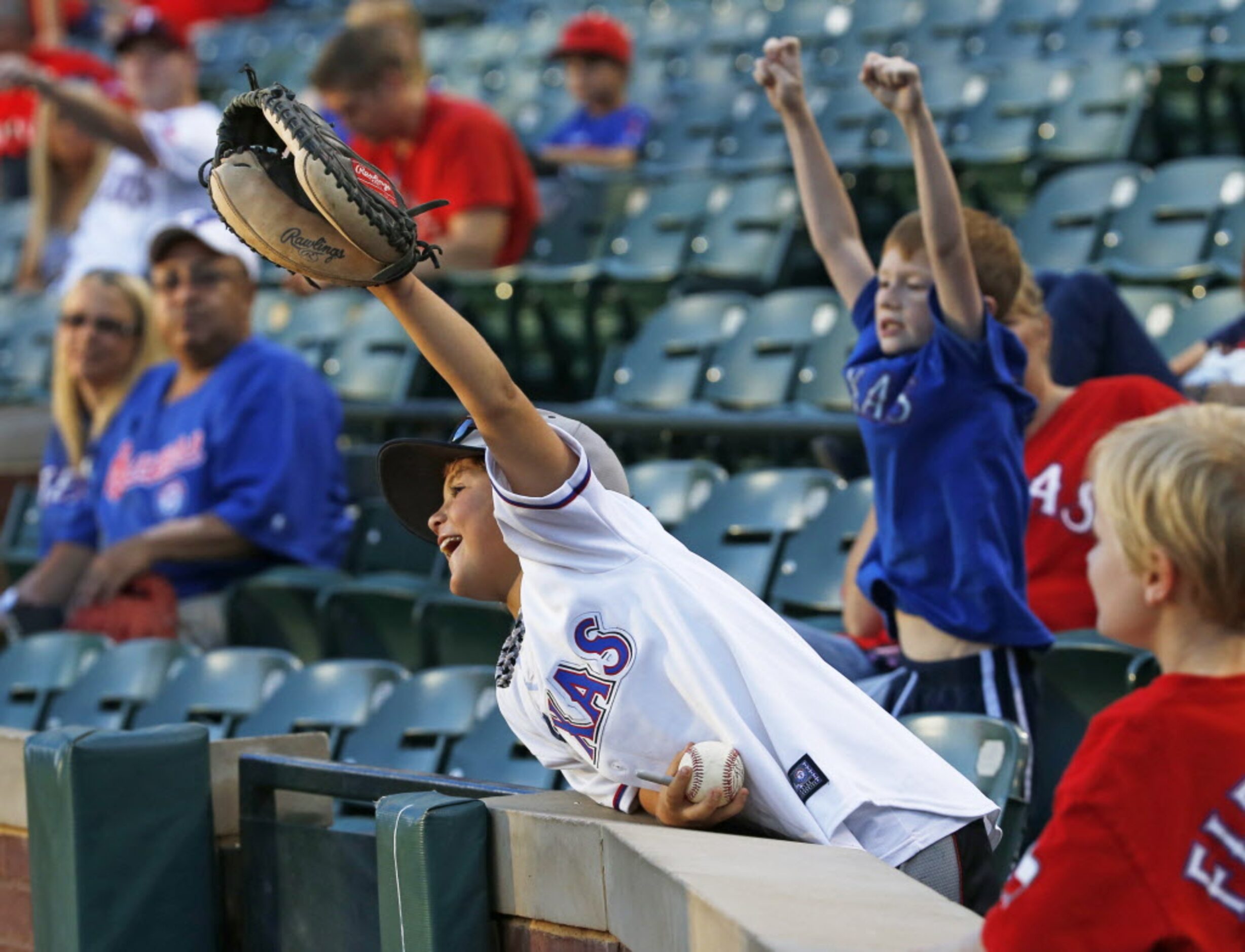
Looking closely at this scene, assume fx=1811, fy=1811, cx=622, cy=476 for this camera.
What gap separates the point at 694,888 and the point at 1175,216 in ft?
14.9

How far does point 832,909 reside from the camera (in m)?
1.67

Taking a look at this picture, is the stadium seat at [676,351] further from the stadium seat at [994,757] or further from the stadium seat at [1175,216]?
the stadium seat at [994,757]

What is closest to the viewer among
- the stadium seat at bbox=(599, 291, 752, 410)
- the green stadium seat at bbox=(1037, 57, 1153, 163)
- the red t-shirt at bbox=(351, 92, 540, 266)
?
the stadium seat at bbox=(599, 291, 752, 410)

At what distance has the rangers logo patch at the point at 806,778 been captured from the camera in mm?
2016

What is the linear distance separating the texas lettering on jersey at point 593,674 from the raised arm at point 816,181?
4.43 feet

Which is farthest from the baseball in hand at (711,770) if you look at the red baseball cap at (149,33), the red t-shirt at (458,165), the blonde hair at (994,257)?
the red baseball cap at (149,33)

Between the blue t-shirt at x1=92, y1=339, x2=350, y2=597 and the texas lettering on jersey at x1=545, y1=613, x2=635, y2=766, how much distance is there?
2961mm

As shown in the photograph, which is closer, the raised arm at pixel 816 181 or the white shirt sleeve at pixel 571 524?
the white shirt sleeve at pixel 571 524

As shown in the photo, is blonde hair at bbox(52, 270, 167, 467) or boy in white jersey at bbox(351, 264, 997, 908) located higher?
blonde hair at bbox(52, 270, 167, 467)

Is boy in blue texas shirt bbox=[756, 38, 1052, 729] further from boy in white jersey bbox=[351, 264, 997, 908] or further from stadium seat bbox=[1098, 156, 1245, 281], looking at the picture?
stadium seat bbox=[1098, 156, 1245, 281]

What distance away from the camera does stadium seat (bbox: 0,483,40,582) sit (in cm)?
594

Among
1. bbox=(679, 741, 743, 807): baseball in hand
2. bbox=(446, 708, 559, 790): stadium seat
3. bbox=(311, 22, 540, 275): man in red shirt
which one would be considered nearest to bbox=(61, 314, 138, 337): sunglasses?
bbox=(311, 22, 540, 275): man in red shirt

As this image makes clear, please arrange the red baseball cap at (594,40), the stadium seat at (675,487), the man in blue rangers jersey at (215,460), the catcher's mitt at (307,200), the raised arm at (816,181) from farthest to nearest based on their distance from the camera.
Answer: the red baseball cap at (594,40) < the man in blue rangers jersey at (215,460) < the stadium seat at (675,487) < the raised arm at (816,181) < the catcher's mitt at (307,200)

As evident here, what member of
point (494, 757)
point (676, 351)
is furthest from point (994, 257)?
point (676, 351)
